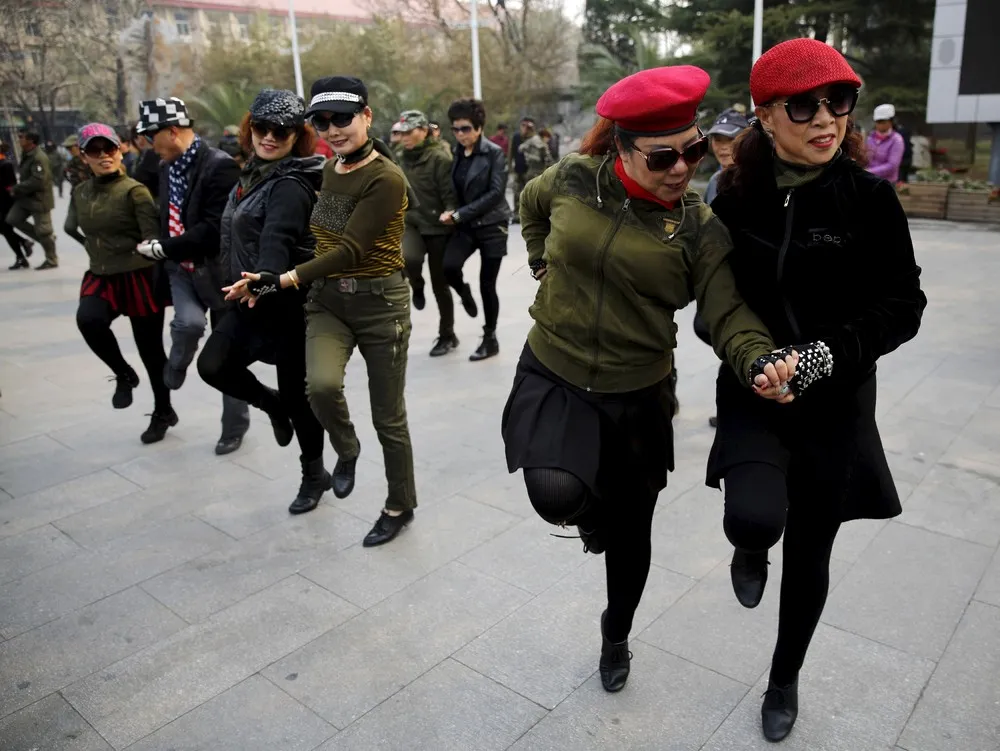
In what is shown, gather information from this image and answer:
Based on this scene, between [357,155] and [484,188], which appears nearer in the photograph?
[357,155]

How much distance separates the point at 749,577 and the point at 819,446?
426 millimetres

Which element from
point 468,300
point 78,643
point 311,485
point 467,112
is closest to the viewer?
point 78,643

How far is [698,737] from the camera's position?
8.57 ft

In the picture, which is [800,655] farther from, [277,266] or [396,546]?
[277,266]

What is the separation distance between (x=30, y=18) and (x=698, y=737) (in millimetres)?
25497

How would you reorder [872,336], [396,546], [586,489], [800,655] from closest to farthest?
1. [872,336]
2. [586,489]
3. [800,655]
4. [396,546]

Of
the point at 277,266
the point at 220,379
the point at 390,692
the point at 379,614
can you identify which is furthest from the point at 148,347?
the point at 390,692

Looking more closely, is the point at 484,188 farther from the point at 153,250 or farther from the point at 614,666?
the point at 614,666

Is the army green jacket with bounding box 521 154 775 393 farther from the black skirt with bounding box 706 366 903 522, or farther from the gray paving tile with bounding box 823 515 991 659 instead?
the gray paving tile with bounding box 823 515 991 659

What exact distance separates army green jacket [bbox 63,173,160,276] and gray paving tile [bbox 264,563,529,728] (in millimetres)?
2734

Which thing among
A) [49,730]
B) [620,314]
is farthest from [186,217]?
[620,314]

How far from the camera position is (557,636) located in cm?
315

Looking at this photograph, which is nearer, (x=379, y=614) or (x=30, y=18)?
(x=379, y=614)

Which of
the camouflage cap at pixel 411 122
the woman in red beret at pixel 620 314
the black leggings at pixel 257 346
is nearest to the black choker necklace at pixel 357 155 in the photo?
the black leggings at pixel 257 346
